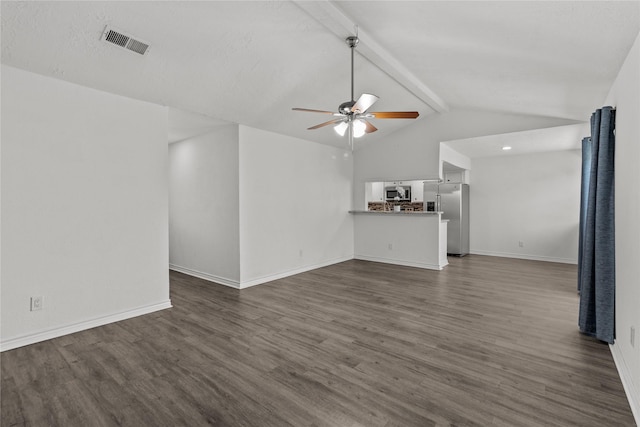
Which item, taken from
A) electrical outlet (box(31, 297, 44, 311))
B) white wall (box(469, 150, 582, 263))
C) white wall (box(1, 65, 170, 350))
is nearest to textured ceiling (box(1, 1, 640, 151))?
white wall (box(1, 65, 170, 350))

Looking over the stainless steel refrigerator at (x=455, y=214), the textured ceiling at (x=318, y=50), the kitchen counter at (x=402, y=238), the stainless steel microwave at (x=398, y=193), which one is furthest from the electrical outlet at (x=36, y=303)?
the stainless steel refrigerator at (x=455, y=214)

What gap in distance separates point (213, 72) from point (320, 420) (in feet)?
10.7

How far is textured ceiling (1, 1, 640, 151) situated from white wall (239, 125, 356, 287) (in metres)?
0.90

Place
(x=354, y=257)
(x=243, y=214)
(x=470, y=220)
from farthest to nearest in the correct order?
1. (x=470, y=220)
2. (x=354, y=257)
3. (x=243, y=214)

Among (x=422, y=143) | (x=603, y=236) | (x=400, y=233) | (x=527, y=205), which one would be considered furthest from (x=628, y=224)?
(x=527, y=205)

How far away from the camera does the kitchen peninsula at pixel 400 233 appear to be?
6.00 meters

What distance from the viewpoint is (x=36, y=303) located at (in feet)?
9.53

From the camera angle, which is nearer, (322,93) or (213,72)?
(213,72)

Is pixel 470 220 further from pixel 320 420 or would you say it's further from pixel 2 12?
pixel 2 12

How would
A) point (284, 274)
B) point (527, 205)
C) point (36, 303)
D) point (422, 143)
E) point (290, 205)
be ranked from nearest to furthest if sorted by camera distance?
1. point (36, 303)
2. point (284, 274)
3. point (290, 205)
4. point (422, 143)
5. point (527, 205)

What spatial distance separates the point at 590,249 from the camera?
294 cm

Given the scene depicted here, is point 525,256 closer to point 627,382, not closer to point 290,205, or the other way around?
point 290,205

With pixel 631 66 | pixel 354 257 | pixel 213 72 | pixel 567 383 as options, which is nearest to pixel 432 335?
pixel 567 383

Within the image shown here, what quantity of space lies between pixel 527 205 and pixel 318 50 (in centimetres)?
602
